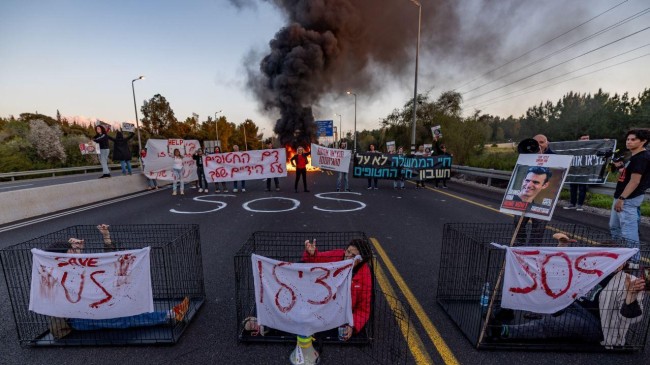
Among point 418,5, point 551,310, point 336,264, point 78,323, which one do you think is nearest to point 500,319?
point 551,310

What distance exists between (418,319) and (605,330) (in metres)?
1.75

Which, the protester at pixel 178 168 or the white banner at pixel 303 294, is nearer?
the white banner at pixel 303 294

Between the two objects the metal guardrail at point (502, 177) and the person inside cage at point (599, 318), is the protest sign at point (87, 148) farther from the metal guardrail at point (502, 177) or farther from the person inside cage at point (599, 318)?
the person inside cage at point (599, 318)

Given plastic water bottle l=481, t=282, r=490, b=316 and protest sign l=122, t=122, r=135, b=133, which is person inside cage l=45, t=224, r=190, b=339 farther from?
protest sign l=122, t=122, r=135, b=133

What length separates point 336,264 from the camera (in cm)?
254

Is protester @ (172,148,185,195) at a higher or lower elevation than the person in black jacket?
lower

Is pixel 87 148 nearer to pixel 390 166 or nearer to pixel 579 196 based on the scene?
pixel 390 166

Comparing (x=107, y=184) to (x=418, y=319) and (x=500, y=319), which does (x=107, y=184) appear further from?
(x=500, y=319)

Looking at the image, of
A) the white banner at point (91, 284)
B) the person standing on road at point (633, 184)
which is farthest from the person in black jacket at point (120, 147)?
A: the person standing on road at point (633, 184)

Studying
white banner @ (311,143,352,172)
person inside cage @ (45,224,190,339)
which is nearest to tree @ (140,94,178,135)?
white banner @ (311,143,352,172)

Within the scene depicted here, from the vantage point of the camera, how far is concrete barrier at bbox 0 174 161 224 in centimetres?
815

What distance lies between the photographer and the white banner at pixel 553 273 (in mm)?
2627

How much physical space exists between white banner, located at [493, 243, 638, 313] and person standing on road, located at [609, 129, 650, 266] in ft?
8.46

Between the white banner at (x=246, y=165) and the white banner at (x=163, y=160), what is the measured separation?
152 cm
